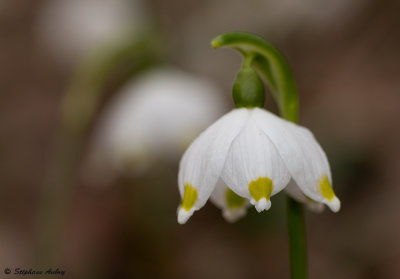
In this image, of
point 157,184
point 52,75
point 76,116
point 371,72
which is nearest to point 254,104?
point 76,116

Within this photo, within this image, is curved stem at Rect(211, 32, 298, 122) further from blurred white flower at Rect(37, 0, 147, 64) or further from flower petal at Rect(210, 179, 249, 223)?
blurred white flower at Rect(37, 0, 147, 64)

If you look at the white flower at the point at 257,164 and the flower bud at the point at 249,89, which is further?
the flower bud at the point at 249,89

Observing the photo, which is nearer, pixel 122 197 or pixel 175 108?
pixel 175 108

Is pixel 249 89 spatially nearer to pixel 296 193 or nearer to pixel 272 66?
pixel 272 66

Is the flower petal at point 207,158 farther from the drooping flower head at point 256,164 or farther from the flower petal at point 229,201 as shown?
the flower petal at point 229,201

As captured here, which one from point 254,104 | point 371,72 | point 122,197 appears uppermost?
point 254,104

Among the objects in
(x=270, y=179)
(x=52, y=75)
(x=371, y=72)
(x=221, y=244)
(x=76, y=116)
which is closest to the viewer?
(x=270, y=179)

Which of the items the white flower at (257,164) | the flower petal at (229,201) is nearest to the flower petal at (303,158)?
the white flower at (257,164)

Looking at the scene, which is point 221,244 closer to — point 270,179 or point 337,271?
point 337,271
